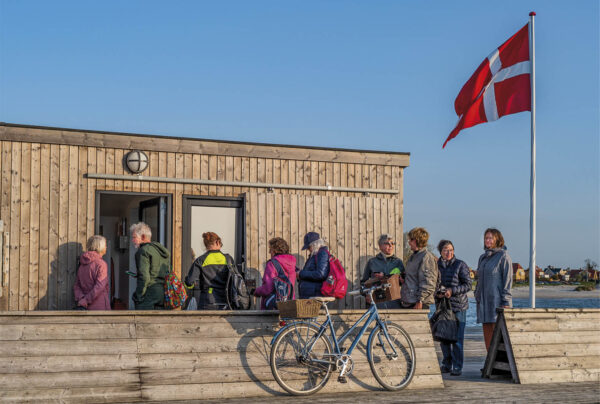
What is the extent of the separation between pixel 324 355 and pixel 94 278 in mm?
2744

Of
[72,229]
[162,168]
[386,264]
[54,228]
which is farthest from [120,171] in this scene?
[386,264]

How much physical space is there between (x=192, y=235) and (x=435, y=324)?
11.1 feet

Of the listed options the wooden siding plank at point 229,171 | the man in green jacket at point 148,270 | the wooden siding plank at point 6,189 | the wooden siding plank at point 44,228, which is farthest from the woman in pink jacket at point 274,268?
the wooden siding plank at point 6,189

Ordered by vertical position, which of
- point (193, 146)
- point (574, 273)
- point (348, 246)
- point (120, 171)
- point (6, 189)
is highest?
point (193, 146)

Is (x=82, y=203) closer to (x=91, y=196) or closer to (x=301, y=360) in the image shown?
(x=91, y=196)

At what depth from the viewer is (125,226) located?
43.4ft

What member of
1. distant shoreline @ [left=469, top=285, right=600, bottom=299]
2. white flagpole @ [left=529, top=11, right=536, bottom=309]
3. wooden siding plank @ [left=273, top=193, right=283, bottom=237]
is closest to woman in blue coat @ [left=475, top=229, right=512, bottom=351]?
white flagpole @ [left=529, top=11, right=536, bottom=309]

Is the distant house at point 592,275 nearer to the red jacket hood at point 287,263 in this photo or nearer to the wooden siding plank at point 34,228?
the wooden siding plank at point 34,228

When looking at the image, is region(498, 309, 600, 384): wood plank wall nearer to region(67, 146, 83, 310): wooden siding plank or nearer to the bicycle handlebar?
the bicycle handlebar

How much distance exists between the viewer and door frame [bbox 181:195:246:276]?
10.7 metres

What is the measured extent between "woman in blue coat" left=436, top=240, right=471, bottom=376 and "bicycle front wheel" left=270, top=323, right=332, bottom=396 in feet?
6.97

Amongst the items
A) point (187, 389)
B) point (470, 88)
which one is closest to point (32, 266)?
point (187, 389)

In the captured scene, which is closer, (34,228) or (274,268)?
(274,268)

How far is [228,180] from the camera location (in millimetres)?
11094
